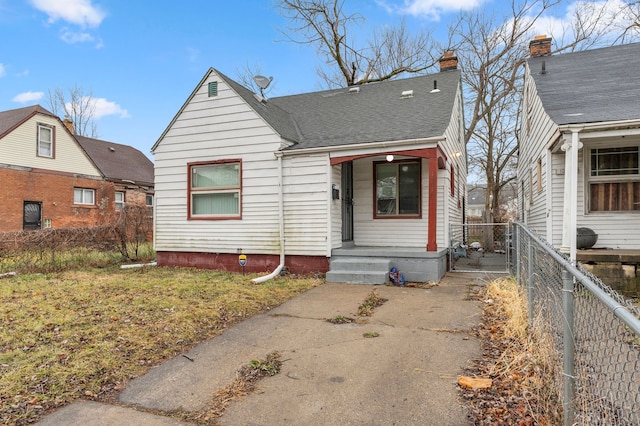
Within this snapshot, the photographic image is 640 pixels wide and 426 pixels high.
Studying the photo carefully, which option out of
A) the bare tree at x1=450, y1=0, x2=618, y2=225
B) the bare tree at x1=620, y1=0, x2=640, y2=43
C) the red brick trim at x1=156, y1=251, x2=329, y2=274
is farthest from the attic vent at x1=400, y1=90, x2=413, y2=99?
the bare tree at x1=620, y1=0, x2=640, y2=43

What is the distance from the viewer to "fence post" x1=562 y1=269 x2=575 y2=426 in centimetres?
208

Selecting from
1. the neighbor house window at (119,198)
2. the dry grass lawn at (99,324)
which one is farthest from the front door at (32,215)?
the dry grass lawn at (99,324)

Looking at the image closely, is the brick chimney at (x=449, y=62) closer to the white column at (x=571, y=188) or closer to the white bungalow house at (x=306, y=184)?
the white bungalow house at (x=306, y=184)

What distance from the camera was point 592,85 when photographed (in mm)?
8227

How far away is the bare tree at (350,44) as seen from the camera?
755 inches

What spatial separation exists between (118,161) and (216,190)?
17.2m

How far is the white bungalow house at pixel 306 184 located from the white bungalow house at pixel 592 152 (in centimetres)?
210

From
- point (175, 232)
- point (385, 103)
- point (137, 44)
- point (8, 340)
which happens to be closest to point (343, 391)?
point (8, 340)

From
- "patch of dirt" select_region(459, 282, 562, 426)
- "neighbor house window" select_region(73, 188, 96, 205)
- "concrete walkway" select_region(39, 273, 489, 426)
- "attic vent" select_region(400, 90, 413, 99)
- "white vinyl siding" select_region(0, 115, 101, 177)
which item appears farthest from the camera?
"neighbor house window" select_region(73, 188, 96, 205)

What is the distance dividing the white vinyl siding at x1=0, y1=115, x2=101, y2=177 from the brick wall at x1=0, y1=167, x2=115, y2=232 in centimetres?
39

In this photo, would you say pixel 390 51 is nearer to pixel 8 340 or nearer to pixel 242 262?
pixel 242 262

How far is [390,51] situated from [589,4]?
30.3 feet

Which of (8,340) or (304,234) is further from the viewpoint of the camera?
(304,234)

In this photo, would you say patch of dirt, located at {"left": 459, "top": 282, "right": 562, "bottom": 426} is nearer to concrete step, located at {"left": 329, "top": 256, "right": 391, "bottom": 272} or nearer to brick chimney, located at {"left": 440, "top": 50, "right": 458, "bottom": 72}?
concrete step, located at {"left": 329, "top": 256, "right": 391, "bottom": 272}
